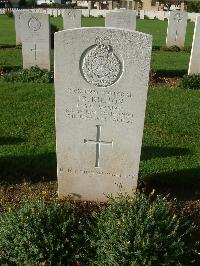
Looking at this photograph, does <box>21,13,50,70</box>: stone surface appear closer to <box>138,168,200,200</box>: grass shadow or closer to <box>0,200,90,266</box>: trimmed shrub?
<box>138,168,200,200</box>: grass shadow

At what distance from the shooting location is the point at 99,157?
4770mm

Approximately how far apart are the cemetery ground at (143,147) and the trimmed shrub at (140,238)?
0.45 metres

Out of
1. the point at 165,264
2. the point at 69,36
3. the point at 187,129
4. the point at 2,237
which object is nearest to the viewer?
the point at 165,264

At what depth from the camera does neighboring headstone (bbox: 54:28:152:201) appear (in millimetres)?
4098

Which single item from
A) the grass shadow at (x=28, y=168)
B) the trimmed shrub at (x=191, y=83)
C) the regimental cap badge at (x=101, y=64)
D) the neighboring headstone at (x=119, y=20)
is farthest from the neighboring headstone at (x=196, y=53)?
the regimental cap badge at (x=101, y=64)

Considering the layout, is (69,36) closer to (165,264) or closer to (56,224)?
(56,224)

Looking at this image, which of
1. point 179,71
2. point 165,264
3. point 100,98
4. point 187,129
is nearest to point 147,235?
point 165,264

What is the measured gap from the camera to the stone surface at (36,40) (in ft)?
36.0

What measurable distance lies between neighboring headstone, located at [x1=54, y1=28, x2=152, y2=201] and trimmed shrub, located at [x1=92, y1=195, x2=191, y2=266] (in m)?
0.87

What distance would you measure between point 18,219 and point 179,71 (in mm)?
9936

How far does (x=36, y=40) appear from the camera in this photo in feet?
36.8

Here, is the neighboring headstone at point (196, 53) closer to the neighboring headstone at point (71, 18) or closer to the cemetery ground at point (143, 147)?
the cemetery ground at point (143, 147)

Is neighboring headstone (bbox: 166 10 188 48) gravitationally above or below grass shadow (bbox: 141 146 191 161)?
above

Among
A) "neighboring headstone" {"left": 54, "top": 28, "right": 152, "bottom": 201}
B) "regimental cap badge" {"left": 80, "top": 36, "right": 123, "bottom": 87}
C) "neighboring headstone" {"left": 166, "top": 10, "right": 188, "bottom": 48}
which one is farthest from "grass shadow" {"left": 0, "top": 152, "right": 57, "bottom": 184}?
"neighboring headstone" {"left": 166, "top": 10, "right": 188, "bottom": 48}
